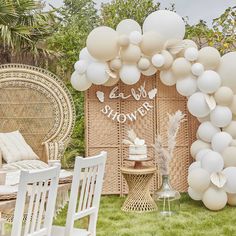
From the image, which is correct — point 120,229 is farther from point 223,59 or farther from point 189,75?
point 223,59

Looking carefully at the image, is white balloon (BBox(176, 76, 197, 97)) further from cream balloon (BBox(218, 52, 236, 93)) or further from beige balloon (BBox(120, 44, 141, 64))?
beige balloon (BBox(120, 44, 141, 64))

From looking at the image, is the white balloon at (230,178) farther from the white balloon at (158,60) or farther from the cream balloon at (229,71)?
the white balloon at (158,60)

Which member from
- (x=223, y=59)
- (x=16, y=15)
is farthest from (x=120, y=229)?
(x=16, y=15)

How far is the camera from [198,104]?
5.07m

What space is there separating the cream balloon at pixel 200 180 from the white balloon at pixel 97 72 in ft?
5.39

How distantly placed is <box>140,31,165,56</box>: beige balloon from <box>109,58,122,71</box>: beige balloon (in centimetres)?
34

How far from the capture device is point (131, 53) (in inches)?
203

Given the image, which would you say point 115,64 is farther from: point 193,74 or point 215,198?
point 215,198

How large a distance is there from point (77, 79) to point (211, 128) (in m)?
1.85

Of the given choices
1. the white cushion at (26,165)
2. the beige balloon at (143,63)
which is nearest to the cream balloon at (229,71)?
the beige balloon at (143,63)

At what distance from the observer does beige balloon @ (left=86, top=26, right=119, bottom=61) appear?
510cm

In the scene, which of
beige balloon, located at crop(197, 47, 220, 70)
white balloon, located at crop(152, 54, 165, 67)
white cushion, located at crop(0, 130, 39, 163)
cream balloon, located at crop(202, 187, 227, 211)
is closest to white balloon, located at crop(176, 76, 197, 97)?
beige balloon, located at crop(197, 47, 220, 70)

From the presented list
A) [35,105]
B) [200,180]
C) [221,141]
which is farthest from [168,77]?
[35,105]

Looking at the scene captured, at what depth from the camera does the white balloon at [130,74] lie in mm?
5305
